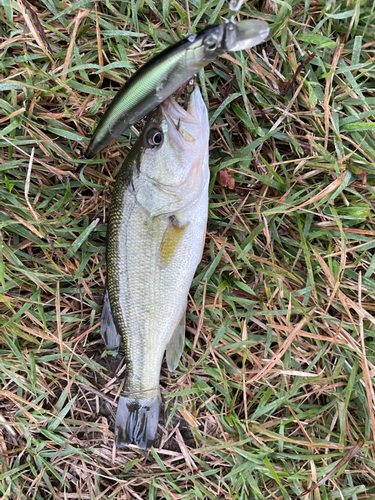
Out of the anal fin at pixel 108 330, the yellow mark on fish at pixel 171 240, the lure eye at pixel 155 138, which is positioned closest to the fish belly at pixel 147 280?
the yellow mark on fish at pixel 171 240

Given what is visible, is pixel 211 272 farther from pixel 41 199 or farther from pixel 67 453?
pixel 67 453

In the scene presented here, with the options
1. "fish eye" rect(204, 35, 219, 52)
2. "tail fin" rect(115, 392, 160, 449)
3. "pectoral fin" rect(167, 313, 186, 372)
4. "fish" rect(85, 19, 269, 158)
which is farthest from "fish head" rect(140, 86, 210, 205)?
"tail fin" rect(115, 392, 160, 449)

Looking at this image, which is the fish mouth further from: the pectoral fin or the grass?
the pectoral fin

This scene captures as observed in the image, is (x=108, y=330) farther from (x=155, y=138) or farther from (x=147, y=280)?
(x=155, y=138)

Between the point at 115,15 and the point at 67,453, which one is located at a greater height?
the point at 115,15

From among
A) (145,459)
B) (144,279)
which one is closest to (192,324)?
(144,279)

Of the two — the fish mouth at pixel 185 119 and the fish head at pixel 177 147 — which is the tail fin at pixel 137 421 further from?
the fish mouth at pixel 185 119
